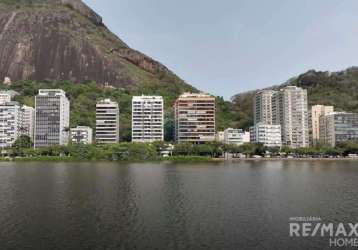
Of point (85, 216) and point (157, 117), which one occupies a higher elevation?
point (157, 117)

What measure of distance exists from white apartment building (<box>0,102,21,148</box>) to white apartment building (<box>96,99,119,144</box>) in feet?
112

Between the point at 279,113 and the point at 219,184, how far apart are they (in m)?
149

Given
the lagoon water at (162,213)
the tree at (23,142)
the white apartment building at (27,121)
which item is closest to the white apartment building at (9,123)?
the white apartment building at (27,121)

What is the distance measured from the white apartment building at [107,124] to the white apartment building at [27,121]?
3069cm

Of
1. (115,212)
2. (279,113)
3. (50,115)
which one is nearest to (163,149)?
(50,115)

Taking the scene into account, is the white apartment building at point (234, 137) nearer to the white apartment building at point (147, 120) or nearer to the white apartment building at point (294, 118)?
the white apartment building at point (294, 118)

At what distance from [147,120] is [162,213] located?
448ft

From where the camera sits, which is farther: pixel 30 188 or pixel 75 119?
pixel 75 119

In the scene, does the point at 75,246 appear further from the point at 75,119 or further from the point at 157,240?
the point at 75,119

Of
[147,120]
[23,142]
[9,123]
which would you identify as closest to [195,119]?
[147,120]

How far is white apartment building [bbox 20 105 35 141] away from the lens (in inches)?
6880

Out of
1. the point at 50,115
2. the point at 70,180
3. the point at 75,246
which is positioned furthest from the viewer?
the point at 50,115

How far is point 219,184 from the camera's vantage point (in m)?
58.1

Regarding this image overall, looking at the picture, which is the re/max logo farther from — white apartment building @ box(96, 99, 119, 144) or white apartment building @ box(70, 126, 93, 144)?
white apartment building @ box(96, 99, 119, 144)
